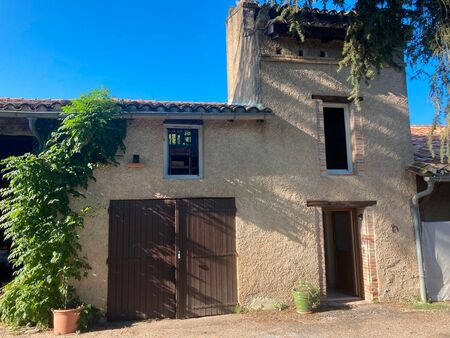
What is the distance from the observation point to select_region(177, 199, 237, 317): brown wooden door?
7.21 meters

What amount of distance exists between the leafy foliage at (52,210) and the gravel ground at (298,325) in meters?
0.60

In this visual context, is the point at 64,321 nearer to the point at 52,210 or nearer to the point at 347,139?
the point at 52,210

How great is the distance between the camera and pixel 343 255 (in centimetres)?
941

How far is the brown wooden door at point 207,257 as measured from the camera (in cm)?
721

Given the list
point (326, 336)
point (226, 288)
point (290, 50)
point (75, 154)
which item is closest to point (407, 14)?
point (290, 50)

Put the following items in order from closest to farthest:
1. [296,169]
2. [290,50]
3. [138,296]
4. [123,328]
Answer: [123,328]
[138,296]
[296,169]
[290,50]

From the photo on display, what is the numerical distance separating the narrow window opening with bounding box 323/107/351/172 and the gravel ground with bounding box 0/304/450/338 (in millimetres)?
3445

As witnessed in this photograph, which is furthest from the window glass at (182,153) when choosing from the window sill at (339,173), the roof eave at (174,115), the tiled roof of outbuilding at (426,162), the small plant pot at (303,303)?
the tiled roof of outbuilding at (426,162)

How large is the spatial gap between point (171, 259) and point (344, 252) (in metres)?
4.81

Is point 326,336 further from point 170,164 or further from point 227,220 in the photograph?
point 170,164

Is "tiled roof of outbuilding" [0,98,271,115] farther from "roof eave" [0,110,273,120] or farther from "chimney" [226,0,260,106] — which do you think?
"chimney" [226,0,260,106]

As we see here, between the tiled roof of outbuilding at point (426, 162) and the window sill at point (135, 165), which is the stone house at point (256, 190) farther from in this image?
the tiled roof of outbuilding at point (426, 162)

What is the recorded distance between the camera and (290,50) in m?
8.68

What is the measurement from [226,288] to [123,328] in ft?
7.11
